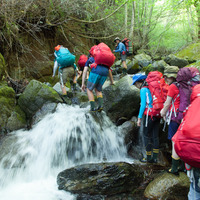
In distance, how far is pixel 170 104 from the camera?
3.46 metres

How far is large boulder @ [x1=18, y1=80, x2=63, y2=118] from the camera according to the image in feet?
Answer: 21.2

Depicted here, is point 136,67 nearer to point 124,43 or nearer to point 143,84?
point 124,43

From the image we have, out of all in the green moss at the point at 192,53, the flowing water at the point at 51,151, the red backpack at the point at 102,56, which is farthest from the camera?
the green moss at the point at 192,53

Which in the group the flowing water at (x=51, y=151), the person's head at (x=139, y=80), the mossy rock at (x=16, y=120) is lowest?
the flowing water at (x=51, y=151)

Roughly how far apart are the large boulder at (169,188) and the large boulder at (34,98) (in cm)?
467

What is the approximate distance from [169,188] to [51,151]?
3.07m

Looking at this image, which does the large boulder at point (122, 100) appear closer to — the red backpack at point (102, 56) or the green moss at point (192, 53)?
the red backpack at point (102, 56)

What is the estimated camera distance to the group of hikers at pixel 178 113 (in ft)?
5.85

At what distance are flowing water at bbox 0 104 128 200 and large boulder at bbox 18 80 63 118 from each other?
0.71 m

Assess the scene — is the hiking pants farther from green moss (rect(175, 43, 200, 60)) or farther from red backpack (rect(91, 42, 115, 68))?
green moss (rect(175, 43, 200, 60))

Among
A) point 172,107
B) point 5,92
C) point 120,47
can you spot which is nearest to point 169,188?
point 172,107

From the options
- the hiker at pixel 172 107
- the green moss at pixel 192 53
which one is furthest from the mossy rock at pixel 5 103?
the green moss at pixel 192 53

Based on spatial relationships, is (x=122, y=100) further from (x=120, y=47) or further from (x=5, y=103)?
(x=120, y=47)

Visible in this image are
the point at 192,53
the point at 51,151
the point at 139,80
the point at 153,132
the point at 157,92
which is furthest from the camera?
the point at 192,53
